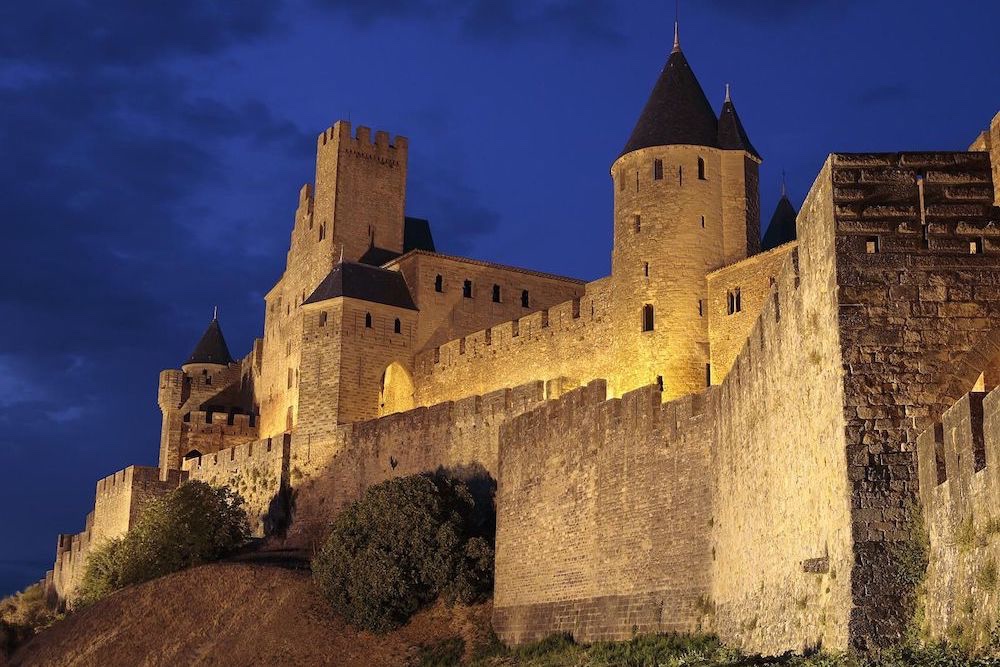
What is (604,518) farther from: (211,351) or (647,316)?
(211,351)

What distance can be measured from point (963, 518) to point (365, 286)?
38713 mm

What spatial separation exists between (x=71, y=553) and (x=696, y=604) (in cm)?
4233

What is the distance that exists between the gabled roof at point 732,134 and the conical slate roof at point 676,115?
211 mm

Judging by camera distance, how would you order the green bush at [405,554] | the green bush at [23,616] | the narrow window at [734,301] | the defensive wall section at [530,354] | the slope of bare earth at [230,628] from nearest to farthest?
the slope of bare earth at [230,628] < the green bush at [405,554] < the narrow window at [734,301] < the defensive wall section at [530,354] < the green bush at [23,616]

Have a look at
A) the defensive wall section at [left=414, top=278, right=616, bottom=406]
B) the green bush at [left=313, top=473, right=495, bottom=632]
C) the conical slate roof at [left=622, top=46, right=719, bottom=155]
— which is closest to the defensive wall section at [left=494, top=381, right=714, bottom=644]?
the green bush at [left=313, top=473, right=495, bottom=632]

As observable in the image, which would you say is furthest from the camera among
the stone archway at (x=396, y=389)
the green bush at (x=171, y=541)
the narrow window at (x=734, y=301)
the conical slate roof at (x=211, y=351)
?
the conical slate roof at (x=211, y=351)

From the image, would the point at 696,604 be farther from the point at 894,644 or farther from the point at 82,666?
the point at 82,666

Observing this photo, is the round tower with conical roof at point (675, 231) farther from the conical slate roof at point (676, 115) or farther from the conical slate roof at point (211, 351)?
the conical slate roof at point (211, 351)

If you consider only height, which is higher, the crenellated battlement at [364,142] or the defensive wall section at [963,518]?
the crenellated battlement at [364,142]

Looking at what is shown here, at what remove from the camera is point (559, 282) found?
54844 millimetres

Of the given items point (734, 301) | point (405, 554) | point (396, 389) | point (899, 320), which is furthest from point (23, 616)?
point (899, 320)

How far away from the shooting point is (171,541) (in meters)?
44.1

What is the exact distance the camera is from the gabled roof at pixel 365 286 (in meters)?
50.2

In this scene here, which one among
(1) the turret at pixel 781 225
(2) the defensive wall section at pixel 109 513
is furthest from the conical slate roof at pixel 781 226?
(2) the defensive wall section at pixel 109 513
